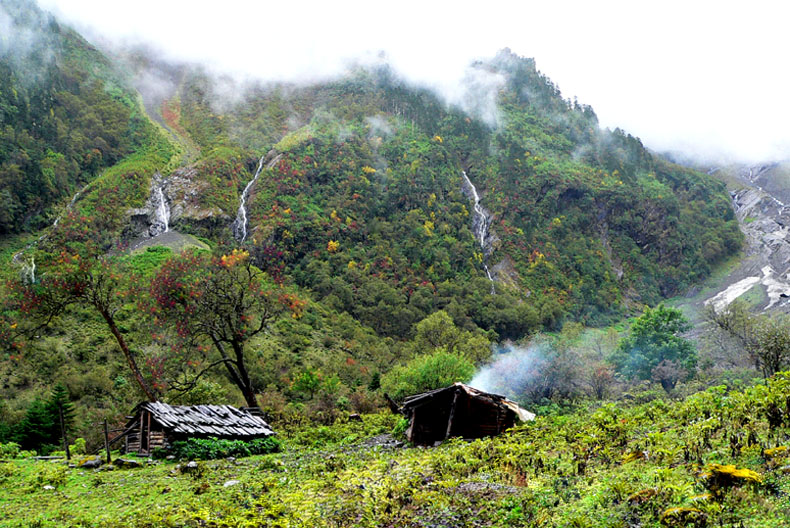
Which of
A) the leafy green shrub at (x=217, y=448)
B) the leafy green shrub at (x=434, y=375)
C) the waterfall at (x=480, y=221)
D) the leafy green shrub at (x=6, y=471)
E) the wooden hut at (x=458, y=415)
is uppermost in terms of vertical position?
the waterfall at (x=480, y=221)

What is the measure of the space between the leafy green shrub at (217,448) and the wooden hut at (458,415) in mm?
Answer: 6658

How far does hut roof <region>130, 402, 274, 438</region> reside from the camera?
21244mm

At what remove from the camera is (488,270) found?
303 ft

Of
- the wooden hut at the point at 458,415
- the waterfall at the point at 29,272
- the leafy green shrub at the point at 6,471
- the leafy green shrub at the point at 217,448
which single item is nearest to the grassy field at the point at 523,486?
the leafy green shrub at the point at 6,471

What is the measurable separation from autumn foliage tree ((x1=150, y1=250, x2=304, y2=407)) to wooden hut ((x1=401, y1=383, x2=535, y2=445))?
12261 mm

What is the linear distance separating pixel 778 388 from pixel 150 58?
15669 cm

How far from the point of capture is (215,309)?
31703mm

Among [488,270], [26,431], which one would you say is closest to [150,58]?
[488,270]

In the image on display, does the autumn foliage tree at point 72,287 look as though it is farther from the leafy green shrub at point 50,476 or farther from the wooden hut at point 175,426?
the leafy green shrub at point 50,476

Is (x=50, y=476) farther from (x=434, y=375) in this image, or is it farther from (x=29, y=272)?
(x=29, y=272)

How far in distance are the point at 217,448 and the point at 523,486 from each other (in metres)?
15.3

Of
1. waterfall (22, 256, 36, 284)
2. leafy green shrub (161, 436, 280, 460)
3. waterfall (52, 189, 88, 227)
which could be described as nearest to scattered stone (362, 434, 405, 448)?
leafy green shrub (161, 436, 280, 460)

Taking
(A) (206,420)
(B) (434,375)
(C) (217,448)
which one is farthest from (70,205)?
(C) (217,448)

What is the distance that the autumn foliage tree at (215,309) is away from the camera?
32.6 m
